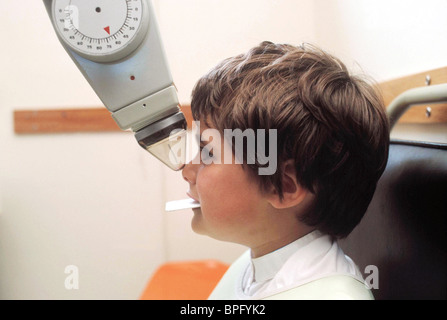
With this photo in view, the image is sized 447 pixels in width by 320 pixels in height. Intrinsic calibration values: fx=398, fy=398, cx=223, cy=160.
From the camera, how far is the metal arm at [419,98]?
23.4 inches

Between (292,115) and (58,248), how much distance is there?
0.91 meters

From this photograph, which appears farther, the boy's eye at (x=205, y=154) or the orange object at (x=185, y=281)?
the orange object at (x=185, y=281)

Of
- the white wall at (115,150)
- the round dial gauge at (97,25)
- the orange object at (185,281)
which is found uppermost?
the round dial gauge at (97,25)

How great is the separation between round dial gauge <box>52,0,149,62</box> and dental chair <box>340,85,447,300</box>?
16.2 inches

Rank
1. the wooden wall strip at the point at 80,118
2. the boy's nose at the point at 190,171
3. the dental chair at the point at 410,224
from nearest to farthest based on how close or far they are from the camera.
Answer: the dental chair at the point at 410,224
the boy's nose at the point at 190,171
the wooden wall strip at the point at 80,118

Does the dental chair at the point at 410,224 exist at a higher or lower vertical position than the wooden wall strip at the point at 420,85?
lower

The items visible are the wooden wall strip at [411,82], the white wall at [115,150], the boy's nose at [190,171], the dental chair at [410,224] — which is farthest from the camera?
the white wall at [115,150]

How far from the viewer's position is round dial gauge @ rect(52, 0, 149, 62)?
1.23 ft

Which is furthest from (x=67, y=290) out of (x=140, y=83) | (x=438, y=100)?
(x=438, y=100)

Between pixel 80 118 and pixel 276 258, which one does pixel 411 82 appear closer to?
pixel 276 258

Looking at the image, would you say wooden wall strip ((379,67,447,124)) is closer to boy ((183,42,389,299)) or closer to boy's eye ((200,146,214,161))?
boy ((183,42,389,299))

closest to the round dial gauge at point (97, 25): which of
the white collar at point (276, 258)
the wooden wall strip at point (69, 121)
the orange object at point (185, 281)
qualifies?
the white collar at point (276, 258)

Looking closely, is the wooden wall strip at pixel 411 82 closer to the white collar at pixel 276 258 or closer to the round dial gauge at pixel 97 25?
the white collar at pixel 276 258

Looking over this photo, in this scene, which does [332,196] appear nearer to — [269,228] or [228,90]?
[269,228]
